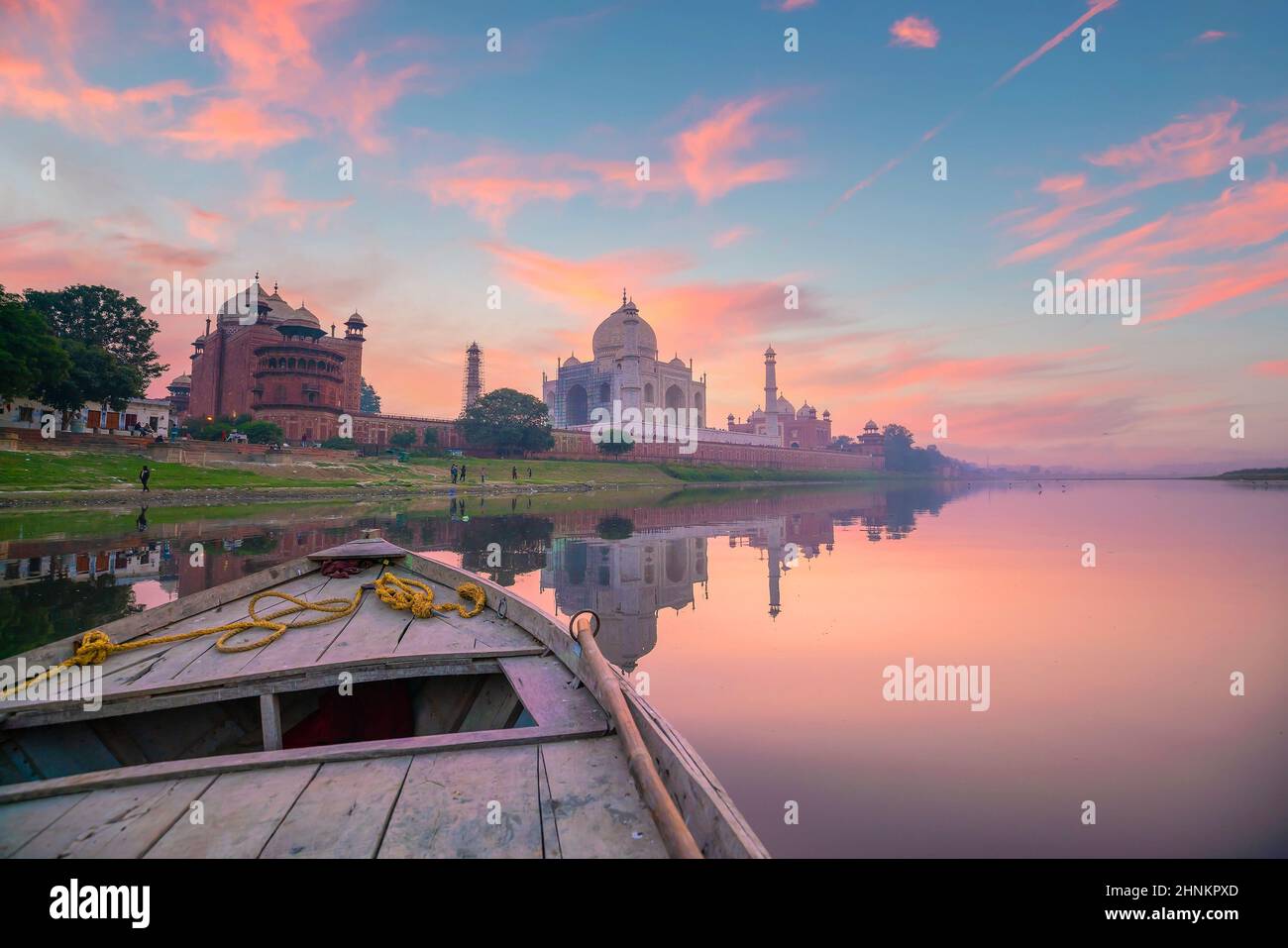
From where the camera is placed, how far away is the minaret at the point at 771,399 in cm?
9394

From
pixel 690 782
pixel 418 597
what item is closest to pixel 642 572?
pixel 418 597

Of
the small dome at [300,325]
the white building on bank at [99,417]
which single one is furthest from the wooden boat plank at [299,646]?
the small dome at [300,325]

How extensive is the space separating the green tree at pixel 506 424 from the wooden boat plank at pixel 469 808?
5378 centimetres

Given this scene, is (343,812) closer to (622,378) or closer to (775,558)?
(775,558)

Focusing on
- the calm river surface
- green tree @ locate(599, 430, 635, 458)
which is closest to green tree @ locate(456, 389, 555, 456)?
green tree @ locate(599, 430, 635, 458)

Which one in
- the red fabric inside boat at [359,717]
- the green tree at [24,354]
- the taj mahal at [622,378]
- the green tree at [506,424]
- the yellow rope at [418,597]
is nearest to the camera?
the red fabric inside boat at [359,717]

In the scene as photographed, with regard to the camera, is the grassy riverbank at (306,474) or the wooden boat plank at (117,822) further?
the grassy riverbank at (306,474)

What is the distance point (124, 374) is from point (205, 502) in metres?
15.8

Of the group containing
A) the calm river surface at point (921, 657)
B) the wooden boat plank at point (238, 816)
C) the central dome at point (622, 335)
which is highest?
the central dome at point (622, 335)

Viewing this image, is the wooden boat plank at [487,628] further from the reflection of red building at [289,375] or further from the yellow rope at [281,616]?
the reflection of red building at [289,375]

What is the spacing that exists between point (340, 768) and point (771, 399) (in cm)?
9614
